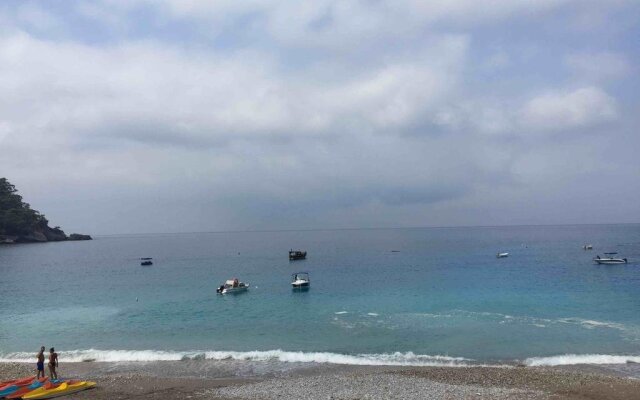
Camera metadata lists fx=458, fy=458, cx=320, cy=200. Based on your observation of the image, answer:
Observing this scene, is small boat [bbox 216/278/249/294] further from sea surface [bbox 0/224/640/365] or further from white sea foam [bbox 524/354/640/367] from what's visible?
white sea foam [bbox 524/354/640/367]

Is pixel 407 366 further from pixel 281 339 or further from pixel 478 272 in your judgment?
pixel 478 272

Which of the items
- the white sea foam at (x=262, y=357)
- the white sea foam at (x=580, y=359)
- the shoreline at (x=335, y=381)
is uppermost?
the shoreline at (x=335, y=381)

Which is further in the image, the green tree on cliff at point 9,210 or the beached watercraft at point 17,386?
the green tree on cliff at point 9,210

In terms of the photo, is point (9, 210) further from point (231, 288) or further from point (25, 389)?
point (25, 389)

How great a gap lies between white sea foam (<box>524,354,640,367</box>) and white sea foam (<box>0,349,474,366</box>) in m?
4.23

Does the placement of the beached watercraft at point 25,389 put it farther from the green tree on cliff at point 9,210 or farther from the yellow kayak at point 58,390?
the green tree on cliff at point 9,210

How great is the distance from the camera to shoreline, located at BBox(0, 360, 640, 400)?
74.4 ft

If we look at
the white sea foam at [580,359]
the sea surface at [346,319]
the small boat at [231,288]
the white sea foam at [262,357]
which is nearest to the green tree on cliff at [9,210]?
the sea surface at [346,319]

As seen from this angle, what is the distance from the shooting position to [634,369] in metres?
27.3

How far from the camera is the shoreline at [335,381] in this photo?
2267 centimetres

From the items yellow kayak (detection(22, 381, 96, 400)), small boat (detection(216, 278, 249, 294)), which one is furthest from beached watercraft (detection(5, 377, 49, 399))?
small boat (detection(216, 278, 249, 294))

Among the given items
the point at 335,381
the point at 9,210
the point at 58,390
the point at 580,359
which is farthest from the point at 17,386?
the point at 9,210

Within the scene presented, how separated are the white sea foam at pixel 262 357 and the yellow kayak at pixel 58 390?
7.56 metres

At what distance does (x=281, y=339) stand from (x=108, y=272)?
7662 cm
